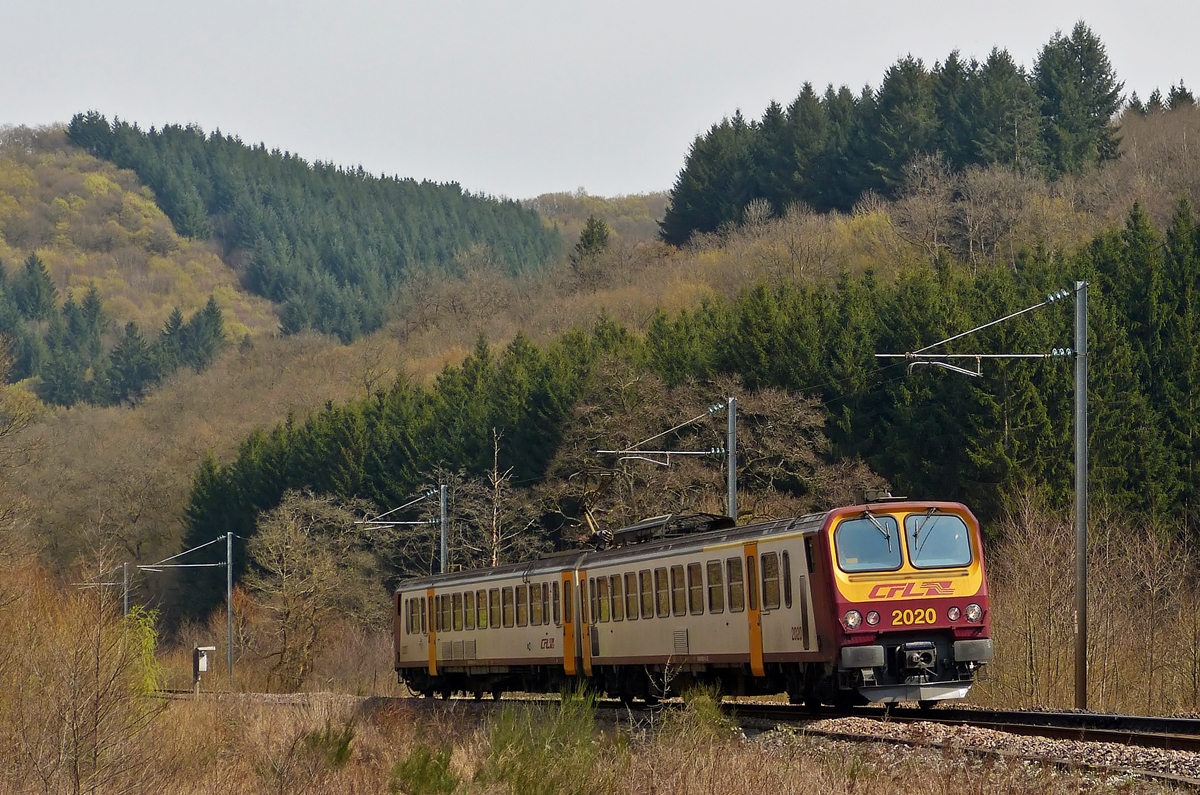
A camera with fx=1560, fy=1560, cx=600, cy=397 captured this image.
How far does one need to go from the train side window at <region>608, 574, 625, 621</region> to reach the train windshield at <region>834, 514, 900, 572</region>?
5.89 meters

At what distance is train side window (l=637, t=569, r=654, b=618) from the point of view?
2316 centimetres

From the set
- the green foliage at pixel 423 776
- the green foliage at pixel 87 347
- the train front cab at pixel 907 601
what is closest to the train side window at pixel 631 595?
the train front cab at pixel 907 601

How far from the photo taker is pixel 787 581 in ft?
64.1

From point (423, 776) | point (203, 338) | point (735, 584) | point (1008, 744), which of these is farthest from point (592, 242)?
point (423, 776)

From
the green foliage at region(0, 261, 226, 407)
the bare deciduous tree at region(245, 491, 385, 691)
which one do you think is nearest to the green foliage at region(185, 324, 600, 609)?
the bare deciduous tree at region(245, 491, 385, 691)

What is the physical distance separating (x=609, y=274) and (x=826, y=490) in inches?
2363

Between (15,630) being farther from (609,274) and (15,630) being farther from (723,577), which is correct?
(609,274)

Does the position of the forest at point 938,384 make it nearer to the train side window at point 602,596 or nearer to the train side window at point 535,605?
the train side window at point 535,605

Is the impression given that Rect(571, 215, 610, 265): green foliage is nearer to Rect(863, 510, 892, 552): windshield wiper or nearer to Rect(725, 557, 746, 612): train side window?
Rect(725, 557, 746, 612): train side window

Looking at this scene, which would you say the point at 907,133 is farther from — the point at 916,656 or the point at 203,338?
the point at 203,338

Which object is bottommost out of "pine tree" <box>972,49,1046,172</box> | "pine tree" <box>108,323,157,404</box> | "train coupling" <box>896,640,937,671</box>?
"train coupling" <box>896,640,937,671</box>

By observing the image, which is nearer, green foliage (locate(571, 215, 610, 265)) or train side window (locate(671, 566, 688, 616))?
train side window (locate(671, 566, 688, 616))

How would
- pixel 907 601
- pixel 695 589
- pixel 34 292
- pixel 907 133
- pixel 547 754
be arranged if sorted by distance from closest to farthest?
→ pixel 547 754
pixel 907 601
pixel 695 589
pixel 907 133
pixel 34 292

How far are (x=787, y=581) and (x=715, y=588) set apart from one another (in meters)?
1.88
